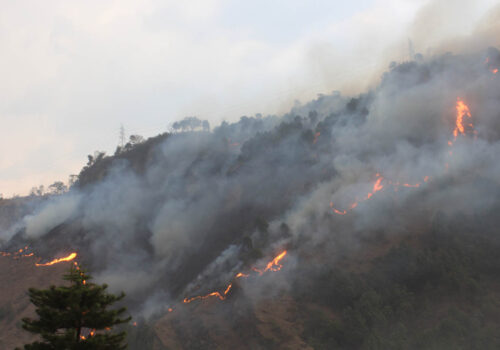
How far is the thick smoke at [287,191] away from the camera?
215 feet

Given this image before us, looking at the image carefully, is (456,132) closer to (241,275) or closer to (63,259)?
(241,275)

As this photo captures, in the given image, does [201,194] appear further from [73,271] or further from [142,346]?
[73,271]

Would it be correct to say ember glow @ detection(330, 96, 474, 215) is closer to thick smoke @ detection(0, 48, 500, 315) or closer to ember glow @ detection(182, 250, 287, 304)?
thick smoke @ detection(0, 48, 500, 315)

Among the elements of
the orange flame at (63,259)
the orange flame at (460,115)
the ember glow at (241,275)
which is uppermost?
the orange flame at (63,259)

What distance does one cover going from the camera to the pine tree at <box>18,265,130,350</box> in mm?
17500

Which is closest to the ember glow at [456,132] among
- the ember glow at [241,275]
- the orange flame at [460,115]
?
the orange flame at [460,115]

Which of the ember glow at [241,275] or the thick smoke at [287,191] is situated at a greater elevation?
the thick smoke at [287,191]

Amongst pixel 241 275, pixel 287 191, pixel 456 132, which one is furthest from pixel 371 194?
pixel 241 275

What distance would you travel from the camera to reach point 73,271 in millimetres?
18578

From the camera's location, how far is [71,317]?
1805 cm

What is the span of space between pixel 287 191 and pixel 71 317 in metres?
65.7

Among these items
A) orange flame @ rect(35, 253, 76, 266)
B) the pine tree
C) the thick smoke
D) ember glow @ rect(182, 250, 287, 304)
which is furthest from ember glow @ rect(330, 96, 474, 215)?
the pine tree

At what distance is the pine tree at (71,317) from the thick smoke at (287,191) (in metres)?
40.6

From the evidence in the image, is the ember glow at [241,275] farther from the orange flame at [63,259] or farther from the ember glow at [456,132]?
the orange flame at [63,259]
